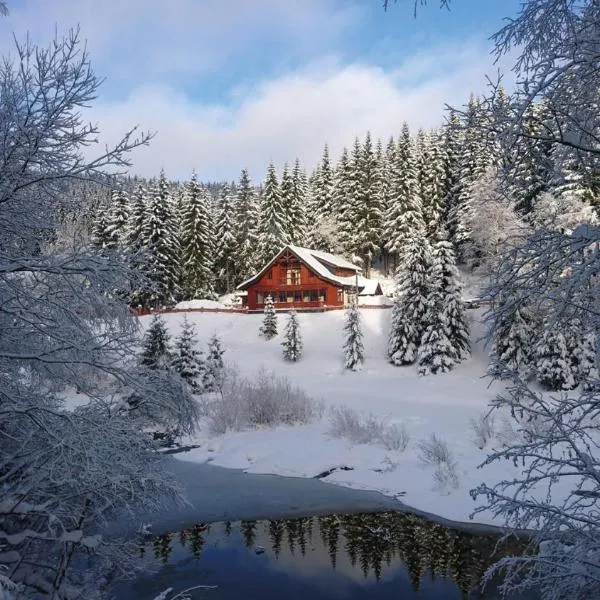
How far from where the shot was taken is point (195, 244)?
50.0 metres

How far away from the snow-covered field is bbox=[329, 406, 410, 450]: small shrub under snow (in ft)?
0.82

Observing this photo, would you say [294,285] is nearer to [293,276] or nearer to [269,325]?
[293,276]

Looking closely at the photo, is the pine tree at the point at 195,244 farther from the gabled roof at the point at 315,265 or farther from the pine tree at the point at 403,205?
the pine tree at the point at 403,205

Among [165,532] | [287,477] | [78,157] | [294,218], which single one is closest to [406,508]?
[287,477]

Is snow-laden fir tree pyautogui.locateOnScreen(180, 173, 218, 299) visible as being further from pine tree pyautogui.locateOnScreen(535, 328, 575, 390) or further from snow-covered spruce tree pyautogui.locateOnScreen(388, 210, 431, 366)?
pine tree pyautogui.locateOnScreen(535, 328, 575, 390)

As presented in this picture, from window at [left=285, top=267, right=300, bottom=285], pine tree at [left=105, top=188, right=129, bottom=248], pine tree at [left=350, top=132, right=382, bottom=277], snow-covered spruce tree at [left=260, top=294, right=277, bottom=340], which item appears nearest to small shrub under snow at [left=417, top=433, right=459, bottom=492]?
snow-covered spruce tree at [left=260, top=294, right=277, bottom=340]

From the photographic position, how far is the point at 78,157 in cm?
616

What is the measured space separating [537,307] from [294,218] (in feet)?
174

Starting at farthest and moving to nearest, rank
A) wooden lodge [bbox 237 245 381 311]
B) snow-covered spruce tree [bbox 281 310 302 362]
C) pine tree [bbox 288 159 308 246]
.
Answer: pine tree [bbox 288 159 308 246]
wooden lodge [bbox 237 245 381 311]
snow-covered spruce tree [bbox 281 310 302 362]

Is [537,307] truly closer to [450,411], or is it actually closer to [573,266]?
[573,266]

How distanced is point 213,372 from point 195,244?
24.5 m

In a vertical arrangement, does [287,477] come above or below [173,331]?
below

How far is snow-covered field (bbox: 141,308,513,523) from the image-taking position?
15695 mm

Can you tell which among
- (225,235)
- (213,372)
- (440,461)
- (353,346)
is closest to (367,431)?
(440,461)
